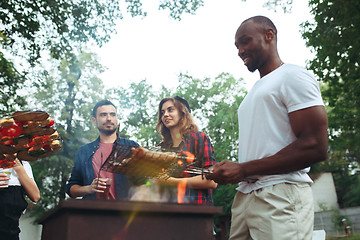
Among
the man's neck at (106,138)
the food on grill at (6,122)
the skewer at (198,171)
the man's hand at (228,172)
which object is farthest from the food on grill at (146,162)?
the man's neck at (106,138)

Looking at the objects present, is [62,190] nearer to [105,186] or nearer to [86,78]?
[86,78]

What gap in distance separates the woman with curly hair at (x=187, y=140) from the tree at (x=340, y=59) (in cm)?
790

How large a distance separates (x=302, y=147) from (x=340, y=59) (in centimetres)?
989

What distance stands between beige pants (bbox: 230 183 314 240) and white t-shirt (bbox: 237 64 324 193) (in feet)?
0.15

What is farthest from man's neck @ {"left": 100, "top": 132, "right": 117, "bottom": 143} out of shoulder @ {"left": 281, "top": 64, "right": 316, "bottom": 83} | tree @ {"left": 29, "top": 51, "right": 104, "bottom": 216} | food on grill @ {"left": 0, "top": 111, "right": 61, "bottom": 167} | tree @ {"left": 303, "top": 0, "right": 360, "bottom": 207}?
tree @ {"left": 29, "top": 51, "right": 104, "bottom": 216}

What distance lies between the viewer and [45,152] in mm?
2172

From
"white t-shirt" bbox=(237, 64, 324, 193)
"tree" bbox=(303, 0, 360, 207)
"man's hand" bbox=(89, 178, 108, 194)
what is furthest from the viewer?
"tree" bbox=(303, 0, 360, 207)

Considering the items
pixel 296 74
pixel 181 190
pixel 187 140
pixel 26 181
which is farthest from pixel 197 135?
pixel 26 181

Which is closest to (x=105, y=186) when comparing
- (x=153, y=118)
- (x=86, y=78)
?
(x=86, y=78)

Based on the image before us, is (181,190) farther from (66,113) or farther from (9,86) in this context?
Answer: (66,113)

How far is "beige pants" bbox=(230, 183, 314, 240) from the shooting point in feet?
4.78

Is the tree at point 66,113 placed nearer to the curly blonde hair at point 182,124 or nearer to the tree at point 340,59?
the tree at point 340,59

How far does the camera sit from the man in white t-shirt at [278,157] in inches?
58.8

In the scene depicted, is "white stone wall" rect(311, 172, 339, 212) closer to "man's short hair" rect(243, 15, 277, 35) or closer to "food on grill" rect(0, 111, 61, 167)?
"man's short hair" rect(243, 15, 277, 35)
